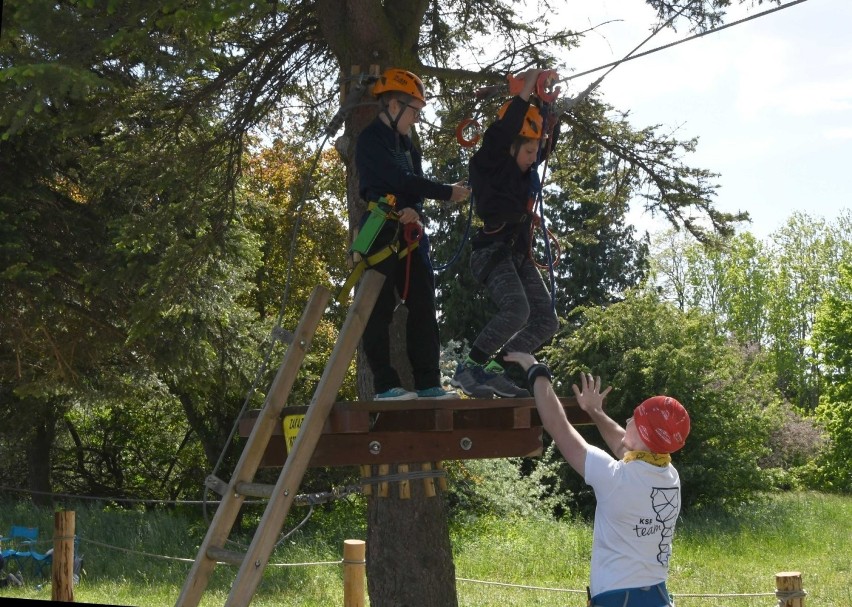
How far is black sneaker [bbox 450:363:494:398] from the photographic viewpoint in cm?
575

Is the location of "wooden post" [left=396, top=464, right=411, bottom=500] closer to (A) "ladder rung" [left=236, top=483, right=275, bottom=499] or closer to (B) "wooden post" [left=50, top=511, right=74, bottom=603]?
(A) "ladder rung" [left=236, top=483, right=275, bottom=499]

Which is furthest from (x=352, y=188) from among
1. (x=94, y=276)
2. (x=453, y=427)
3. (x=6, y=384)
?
(x=6, y=384)

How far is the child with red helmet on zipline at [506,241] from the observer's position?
567 cm

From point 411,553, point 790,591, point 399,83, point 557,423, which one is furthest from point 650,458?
point 790,591

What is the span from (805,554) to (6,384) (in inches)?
574

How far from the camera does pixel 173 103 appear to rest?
29.5 feet

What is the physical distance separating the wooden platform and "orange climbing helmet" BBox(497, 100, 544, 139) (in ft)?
5.00

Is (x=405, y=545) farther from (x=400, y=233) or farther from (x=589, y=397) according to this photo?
(x=589, y=397)

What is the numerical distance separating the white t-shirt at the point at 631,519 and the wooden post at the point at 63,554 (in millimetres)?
7106

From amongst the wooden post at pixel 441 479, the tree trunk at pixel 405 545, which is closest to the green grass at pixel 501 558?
the tree trunk at pixel 405 545

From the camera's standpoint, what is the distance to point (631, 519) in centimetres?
414

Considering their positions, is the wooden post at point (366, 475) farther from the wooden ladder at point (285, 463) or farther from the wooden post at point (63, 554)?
the wooden post at point (63, 554)

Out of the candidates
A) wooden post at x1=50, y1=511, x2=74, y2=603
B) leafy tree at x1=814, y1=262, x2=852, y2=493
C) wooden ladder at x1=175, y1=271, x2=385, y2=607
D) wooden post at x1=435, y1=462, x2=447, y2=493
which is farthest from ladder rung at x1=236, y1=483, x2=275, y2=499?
leafy tree at x1=814, y1=262, x2=852, y2=493

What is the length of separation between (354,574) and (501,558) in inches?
320
